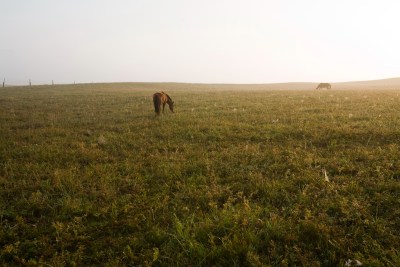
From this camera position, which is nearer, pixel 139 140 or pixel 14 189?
pixel 14 189

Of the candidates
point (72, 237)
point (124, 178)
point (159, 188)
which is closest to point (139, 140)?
point (124, 178)

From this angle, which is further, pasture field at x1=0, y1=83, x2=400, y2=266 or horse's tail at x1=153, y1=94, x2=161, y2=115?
horse's tail at x1=153, y1=94, x2=161, y2=115

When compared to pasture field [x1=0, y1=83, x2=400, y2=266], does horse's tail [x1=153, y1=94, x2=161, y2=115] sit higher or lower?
higher

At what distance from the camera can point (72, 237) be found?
5020 mm

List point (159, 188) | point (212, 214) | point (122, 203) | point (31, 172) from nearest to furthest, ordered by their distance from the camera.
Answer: point (212, 214) < point (122, 203) < point (159, 188) < point (31, 172)

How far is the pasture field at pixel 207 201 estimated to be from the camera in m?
4.48

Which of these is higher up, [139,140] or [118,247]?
[139,140]

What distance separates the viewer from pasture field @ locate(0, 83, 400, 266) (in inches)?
176

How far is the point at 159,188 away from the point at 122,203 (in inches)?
37.7

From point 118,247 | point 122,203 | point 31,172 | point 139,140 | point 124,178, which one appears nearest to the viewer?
point 118,247

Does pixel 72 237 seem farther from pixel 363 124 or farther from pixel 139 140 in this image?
pixel 363 124

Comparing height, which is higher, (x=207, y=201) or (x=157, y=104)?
(x=157, y=104)

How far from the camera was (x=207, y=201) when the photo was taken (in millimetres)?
6113

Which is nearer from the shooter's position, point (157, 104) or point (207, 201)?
point (207, 201)
